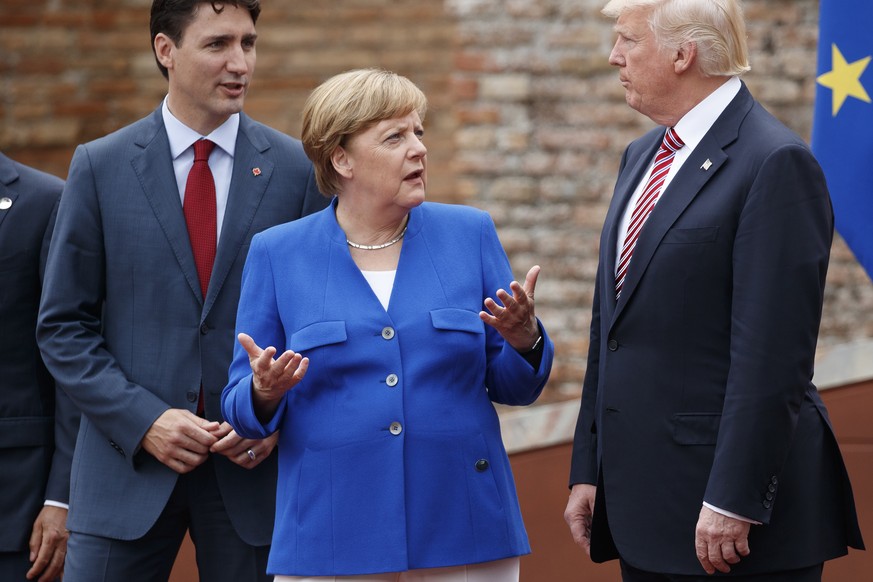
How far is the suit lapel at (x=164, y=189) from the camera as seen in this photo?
3.06 metres

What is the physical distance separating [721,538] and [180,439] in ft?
4.08

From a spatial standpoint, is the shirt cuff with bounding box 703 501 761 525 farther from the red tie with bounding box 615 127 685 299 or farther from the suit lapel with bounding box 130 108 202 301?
the suit lapel with bounding box 130 108 202 301

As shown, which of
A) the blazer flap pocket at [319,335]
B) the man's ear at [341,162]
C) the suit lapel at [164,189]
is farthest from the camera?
the suit lapel at [164,189]

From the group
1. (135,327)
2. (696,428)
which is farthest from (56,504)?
(696,428)

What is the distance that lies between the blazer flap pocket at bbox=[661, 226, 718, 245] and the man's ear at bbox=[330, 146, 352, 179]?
2.27 ft

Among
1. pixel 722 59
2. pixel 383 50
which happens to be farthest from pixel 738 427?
pixel 383 50

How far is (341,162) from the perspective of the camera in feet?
9.23

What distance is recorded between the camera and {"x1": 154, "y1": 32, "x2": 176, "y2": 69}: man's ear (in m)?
3.26

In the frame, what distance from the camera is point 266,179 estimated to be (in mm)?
3158

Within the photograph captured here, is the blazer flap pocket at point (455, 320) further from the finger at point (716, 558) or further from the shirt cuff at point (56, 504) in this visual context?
the shirt cuff at point (56, 504)

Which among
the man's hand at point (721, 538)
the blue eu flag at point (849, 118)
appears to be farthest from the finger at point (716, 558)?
the blue eu flag at point (849, 118)

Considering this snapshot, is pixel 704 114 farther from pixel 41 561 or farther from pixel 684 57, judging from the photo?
pixel 41 561

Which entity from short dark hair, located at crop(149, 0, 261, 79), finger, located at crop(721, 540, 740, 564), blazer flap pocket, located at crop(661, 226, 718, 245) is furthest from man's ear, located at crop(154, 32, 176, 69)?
finger, located at crop(721, 540, 740, 564)

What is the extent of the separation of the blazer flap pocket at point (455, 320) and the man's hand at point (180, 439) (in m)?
0.63
